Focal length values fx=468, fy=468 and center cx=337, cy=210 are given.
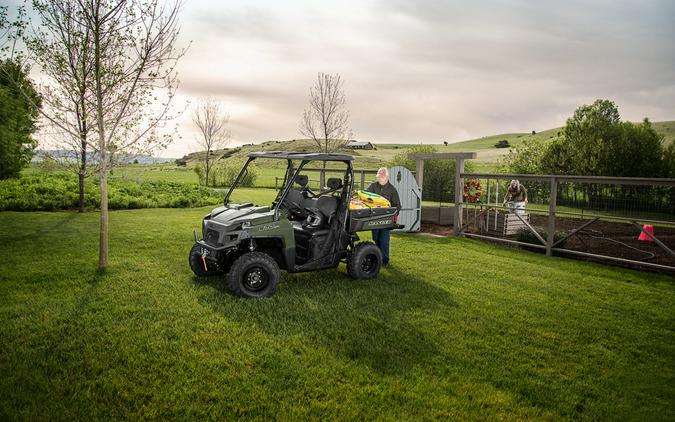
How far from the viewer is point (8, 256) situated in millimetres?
8516

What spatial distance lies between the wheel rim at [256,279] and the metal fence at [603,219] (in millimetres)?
6660

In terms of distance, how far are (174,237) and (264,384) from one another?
25.4ft

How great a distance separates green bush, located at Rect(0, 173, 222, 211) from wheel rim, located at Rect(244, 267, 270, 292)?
1211cm

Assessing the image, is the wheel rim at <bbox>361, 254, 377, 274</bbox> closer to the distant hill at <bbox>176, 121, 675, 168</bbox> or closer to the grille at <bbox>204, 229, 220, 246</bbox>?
the grille at <bbox>204, 229, 220, 246</bbox>

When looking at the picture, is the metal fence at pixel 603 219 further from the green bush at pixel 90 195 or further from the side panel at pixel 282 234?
the green bush at pixel 90 195

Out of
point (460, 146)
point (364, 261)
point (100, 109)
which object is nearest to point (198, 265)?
point (364, 261)

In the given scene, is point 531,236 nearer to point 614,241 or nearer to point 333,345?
point 614,241

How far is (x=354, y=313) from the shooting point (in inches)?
234

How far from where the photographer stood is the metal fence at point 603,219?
9.31 metres

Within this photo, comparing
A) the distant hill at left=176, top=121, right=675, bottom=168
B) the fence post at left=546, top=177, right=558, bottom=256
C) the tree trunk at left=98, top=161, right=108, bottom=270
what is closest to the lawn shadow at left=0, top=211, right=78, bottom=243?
the tree trunk at left=98, top=161, right=108, bottom=270

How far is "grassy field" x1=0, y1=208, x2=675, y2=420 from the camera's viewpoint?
3863mm

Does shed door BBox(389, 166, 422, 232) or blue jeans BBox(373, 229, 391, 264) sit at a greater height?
shed door BBox(389, 166, 422, 232)

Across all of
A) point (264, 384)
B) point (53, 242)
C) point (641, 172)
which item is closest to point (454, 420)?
point (264, 384)

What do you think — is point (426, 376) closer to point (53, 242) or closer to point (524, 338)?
point (524, 338)
